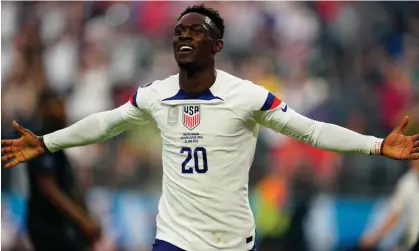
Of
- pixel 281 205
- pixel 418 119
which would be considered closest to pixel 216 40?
pixel 418 119

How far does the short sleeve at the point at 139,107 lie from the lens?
6104mm

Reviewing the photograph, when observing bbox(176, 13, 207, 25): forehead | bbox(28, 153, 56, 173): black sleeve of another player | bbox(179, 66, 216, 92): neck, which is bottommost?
bbox(28, 153, 56, 173): black sleeve of another player

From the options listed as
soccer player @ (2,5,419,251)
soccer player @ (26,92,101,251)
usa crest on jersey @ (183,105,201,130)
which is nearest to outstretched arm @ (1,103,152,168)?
soccer player @ (2,5,419,251)

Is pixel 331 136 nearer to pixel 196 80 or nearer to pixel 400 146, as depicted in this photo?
pixel 400 146

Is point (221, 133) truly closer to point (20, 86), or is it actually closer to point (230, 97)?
point (230, 97)

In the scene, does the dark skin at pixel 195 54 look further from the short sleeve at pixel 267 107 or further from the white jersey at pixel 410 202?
the white jersey at pixel 410 202

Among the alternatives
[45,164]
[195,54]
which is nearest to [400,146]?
[195,54]

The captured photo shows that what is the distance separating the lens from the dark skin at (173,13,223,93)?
5898 mm

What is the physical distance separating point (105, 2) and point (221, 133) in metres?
8.89

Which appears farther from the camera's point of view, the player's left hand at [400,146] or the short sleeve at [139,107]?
the short sleeve at [139,107]

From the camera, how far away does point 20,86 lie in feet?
44.2

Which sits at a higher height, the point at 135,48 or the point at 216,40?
the point at 216,40

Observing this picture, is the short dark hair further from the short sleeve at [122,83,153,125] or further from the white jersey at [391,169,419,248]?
the white jersey at [391,169,419,248]

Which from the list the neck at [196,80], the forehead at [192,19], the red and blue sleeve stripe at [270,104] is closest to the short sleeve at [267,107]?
the red and blue sleeve stripe at [270,104]
